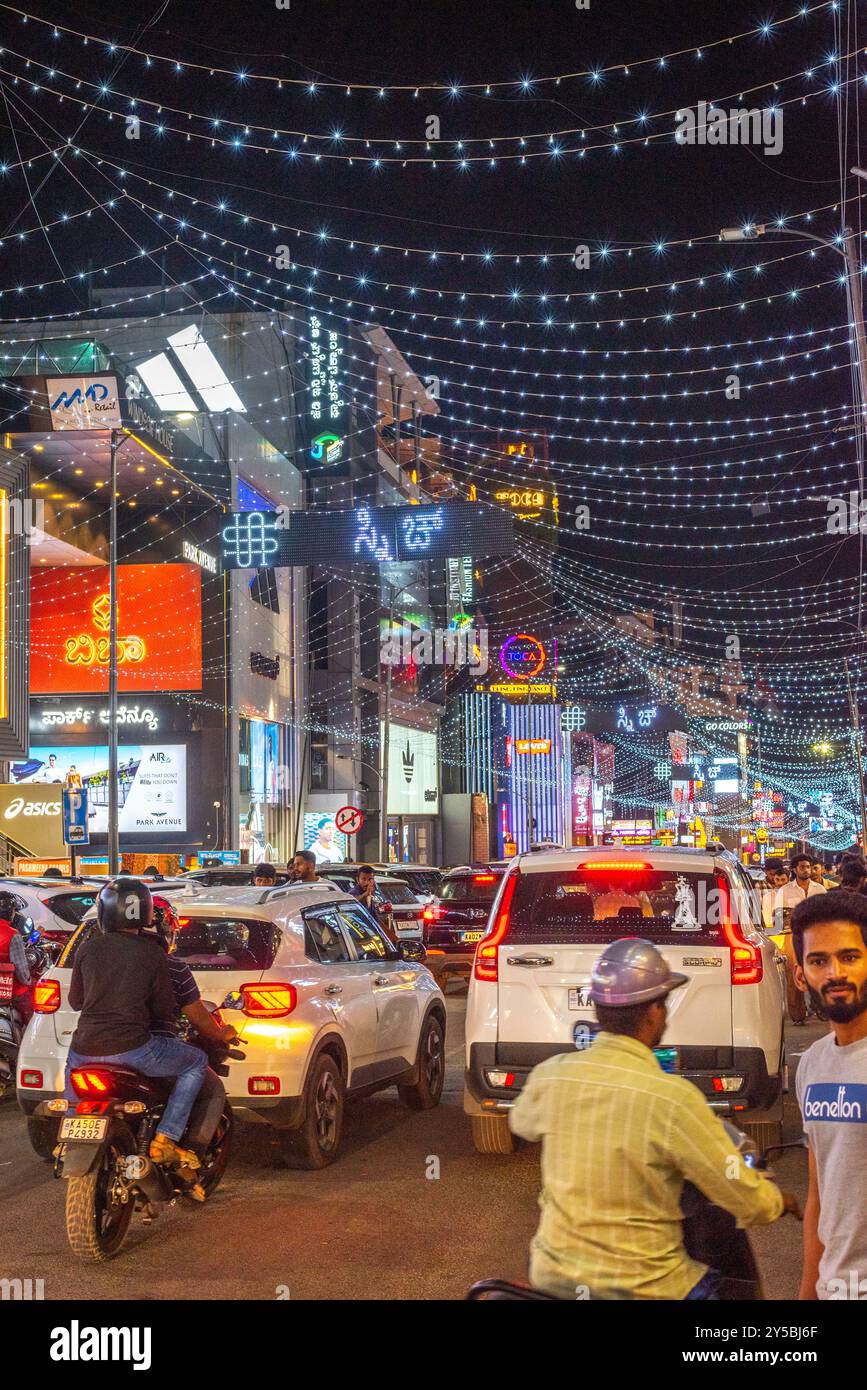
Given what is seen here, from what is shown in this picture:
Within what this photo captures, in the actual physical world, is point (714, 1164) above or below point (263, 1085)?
above

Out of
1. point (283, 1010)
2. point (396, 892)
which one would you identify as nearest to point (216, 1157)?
point (283, 1010)

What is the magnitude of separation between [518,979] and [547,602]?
9763cm

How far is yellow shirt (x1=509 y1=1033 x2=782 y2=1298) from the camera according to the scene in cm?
321

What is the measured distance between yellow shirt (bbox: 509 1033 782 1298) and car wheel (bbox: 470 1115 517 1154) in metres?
5.37

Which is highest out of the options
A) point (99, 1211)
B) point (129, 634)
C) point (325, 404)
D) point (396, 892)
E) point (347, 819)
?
point (325, 404)

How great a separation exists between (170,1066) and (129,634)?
33.7m

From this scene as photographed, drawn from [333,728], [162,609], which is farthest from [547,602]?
[162,609]

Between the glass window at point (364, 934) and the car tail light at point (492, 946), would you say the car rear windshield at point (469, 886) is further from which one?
the car tail light at point (492, 946)

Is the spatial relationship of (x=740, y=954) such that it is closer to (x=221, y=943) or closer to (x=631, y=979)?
(x=221, y=943)

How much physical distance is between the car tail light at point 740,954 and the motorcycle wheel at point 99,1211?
3.43 meters

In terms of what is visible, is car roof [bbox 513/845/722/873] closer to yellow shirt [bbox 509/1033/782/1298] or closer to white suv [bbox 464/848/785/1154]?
white suv [bbox 464/848/785/1154]

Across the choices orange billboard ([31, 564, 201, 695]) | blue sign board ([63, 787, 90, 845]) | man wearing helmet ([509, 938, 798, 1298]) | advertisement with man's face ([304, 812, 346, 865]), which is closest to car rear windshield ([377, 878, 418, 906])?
blue sign board ([63, 787, 90, 845])

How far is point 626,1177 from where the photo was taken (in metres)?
3.23

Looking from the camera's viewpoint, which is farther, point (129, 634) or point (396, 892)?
point (129, 634)
